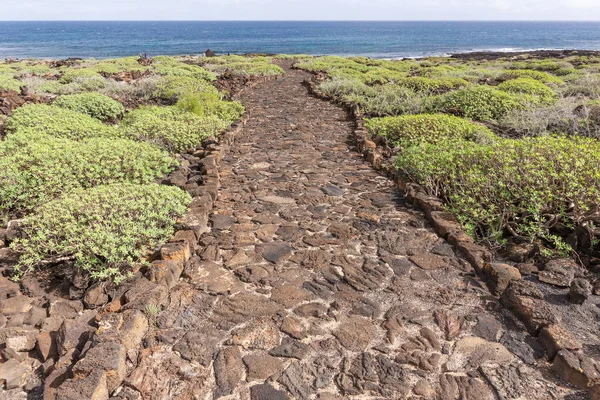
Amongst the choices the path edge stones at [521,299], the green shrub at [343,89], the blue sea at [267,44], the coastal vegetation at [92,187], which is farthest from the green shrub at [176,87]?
the blue sea at [267,44]

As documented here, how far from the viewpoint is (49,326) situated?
3.67 m

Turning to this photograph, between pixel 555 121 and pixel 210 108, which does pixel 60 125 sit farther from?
pixel 555 121

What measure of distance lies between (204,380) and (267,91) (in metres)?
17.3

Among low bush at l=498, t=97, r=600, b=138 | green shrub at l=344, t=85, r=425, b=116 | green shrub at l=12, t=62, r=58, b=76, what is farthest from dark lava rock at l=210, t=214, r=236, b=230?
green shrub at l=12, t=62, r=58, b=76

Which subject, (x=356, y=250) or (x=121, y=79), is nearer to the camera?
(x=356, y=250)

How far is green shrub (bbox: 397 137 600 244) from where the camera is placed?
523 centimetres

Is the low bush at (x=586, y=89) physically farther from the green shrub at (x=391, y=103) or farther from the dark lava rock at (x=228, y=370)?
the dark lava rock at (x=228, y=370)

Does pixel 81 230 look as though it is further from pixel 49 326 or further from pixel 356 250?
pixel 356 250

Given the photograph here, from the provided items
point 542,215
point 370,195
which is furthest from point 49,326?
point 542,215

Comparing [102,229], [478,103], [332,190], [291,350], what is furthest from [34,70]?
[291,350]

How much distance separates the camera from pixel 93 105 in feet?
40.7

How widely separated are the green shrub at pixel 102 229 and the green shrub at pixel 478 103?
10.4 meters

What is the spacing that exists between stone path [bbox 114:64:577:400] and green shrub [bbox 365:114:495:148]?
10.5ft

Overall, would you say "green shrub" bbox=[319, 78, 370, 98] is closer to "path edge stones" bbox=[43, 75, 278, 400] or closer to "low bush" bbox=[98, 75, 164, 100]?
"low bush" bbox=[98, 75, 164, 100]
